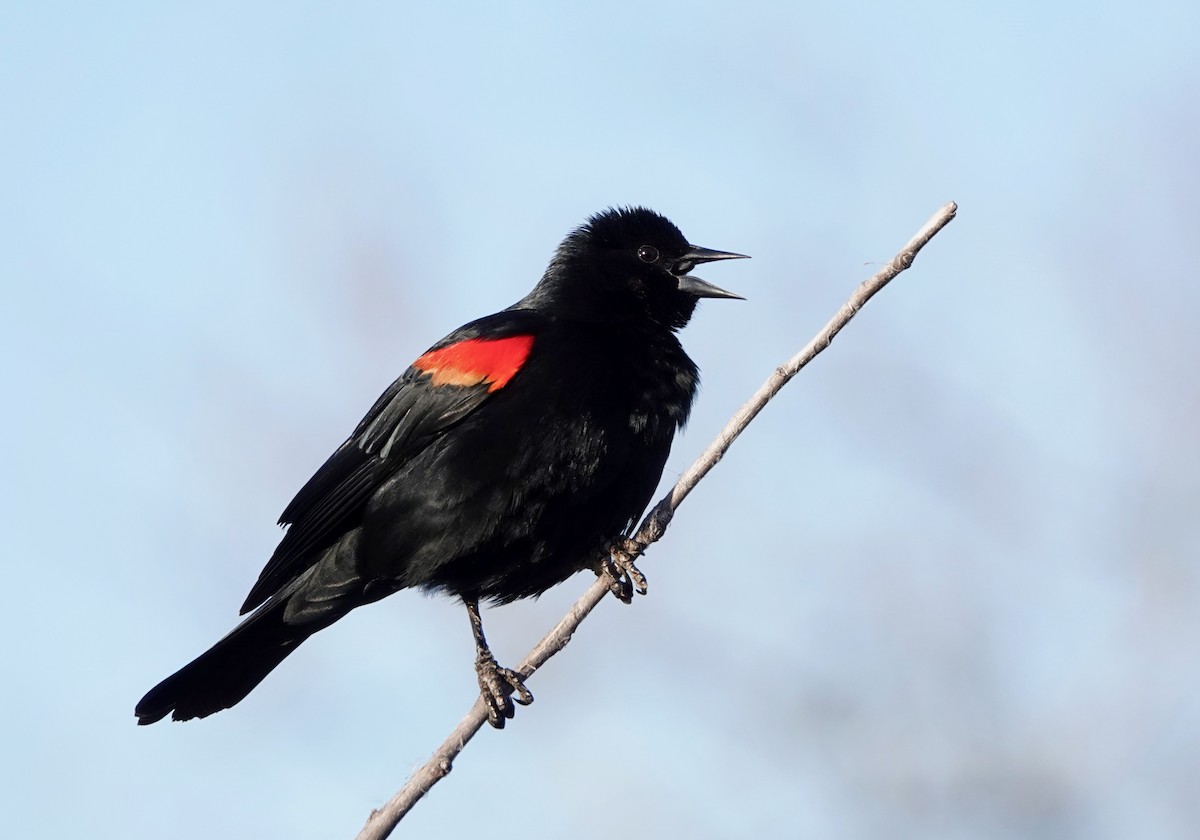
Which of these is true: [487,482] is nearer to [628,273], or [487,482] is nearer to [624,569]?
[624,569]

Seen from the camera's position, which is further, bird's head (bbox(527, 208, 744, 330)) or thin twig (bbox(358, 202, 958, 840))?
bird's head (bbox(527, 208, 744, 330))

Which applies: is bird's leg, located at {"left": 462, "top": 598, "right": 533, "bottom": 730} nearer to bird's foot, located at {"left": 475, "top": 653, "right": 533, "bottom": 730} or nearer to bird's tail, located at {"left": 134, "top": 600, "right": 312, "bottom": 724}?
bird's foot, located at {"left": 475, "top": 653, "right": 533, "bottom": 730}

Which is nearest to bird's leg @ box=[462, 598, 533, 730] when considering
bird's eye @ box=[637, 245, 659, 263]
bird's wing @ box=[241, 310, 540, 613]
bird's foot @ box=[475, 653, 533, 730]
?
bird's foot @ box=[475, 653, 533, 730]

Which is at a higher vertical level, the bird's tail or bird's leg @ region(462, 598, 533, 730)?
the bird's tail

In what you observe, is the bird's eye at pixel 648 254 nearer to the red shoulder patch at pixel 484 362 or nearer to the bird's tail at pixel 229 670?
the red shoulder patch at pixel 484 362

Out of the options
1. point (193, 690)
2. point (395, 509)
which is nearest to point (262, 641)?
point (193, 690)

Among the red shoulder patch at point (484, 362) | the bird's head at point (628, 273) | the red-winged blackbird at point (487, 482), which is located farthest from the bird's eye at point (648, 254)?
the red shoulder patch at point (484, 362)

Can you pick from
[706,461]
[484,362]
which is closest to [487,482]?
[484,362]
